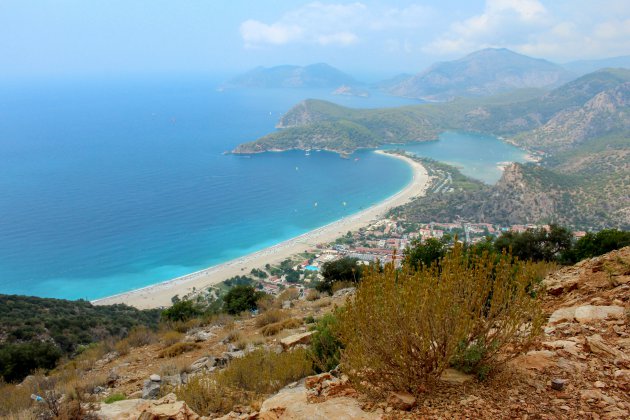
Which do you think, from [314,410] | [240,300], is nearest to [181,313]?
[240,300]

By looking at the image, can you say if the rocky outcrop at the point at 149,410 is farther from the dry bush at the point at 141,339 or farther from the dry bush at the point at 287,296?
the dry bush at the point at 287,296

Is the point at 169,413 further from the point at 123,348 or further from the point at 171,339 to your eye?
the point at 123,348

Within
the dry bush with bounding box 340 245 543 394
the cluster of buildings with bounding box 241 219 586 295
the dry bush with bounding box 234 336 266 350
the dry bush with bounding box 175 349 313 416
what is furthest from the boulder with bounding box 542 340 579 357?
the cluster of buildings with bounding box 241 219 586 295

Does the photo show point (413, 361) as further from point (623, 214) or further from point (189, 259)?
point (623, 214)

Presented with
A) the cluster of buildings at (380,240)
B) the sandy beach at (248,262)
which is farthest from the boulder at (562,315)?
the sandy beach at (248,262)

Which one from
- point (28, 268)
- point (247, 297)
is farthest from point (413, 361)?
point (28, 268)

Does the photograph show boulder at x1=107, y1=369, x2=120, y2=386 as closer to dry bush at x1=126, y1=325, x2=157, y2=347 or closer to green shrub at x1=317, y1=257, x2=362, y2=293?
dry bush at x1=126, y1=325, x2=157, y2=347
